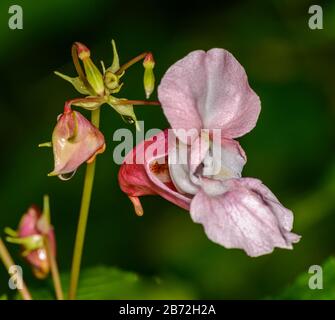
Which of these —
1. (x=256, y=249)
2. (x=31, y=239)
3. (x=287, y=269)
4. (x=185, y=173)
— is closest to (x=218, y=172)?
(x=185, y=173)

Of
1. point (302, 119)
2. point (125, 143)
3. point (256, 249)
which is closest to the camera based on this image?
point (256, 249)

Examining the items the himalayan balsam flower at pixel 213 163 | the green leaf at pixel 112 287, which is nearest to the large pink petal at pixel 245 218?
the himalayan balsam flower at pixel 213 163

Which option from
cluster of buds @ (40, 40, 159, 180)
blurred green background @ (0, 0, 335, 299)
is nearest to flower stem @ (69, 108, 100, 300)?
cluster of buds @ (40, 40, 159, 180)

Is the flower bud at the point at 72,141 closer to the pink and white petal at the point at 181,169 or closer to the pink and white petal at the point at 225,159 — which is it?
the pink and white petal at the point at 181,169

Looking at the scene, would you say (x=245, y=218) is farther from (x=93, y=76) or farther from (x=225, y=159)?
(x=93, y=76)

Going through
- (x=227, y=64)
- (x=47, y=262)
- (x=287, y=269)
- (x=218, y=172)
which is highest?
(x=227, y=64)

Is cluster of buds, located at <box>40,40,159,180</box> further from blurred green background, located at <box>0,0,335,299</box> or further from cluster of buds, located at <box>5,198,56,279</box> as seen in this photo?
blurred green background, located at <box>0,0,335,299</box>
